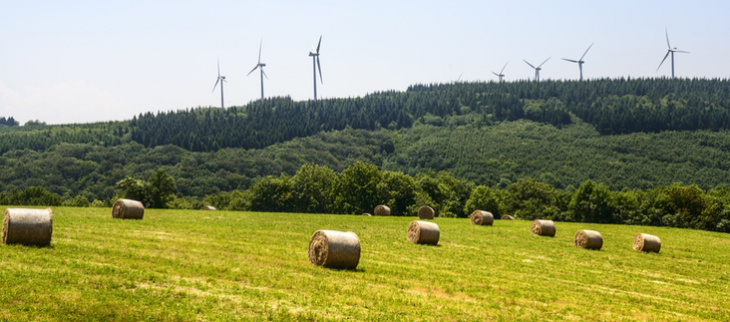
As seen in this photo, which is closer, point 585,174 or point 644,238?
point 644,238

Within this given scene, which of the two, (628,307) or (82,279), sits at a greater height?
(82,279)

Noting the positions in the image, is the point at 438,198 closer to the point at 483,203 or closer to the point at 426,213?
the point at 483,203

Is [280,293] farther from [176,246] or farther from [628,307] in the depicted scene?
[628,307]

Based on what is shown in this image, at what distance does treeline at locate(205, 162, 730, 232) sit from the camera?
294 feet

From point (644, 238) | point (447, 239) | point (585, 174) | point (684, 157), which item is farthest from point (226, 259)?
point (684, 157)

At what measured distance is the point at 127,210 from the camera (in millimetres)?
46969

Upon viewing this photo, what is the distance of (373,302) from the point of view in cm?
2252

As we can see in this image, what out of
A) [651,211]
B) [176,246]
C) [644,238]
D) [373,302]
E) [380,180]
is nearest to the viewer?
[373,302]

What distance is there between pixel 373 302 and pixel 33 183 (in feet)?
549

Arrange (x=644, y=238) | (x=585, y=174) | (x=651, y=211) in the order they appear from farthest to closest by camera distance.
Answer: (x=585, y=174) < (x=651, y=211) < (x=644, y=238)

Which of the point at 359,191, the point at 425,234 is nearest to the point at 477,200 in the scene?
the point at 359,191

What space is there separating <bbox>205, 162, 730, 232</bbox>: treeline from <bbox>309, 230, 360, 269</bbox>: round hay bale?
66.4 metres

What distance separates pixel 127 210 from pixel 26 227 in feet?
69.4

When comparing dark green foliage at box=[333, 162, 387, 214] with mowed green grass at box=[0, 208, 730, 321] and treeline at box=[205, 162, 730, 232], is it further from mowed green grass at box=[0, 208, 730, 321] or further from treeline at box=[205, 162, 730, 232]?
mowed green grass at box=[0, 208, 730, 321]
